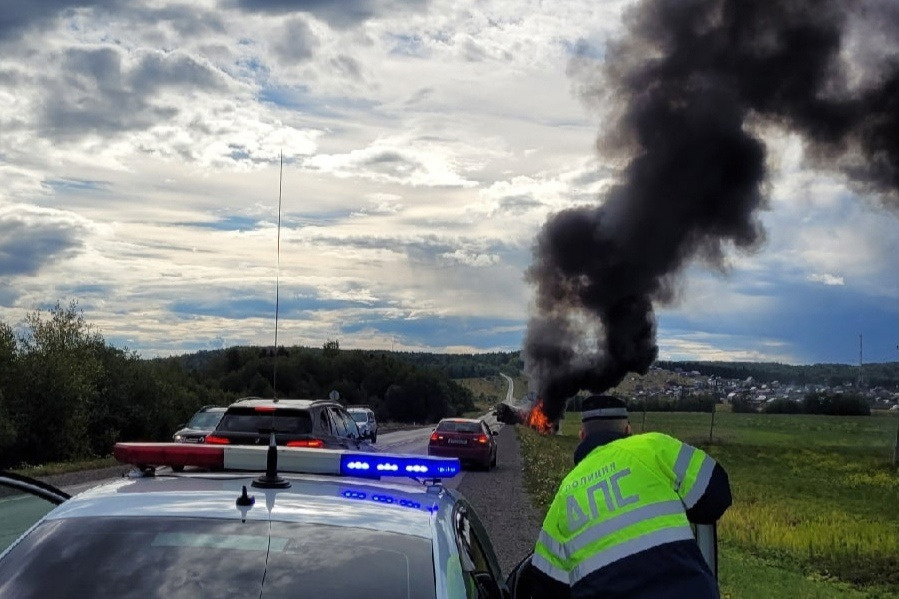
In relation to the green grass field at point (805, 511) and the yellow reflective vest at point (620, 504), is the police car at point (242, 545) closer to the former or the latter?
the yellow reflective vest at point (620, 504)

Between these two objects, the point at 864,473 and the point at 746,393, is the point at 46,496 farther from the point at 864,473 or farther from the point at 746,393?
the point at 746,393

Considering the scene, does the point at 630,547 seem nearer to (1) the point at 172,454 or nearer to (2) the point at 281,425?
(1) the point at 172,454

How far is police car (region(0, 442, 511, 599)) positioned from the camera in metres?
3.20

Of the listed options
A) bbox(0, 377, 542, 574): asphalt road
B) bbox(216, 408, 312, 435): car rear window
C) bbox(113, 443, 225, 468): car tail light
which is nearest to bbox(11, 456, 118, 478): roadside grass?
bbox(0, 377, 542, 574): asphalt road

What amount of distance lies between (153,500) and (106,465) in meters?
28.0

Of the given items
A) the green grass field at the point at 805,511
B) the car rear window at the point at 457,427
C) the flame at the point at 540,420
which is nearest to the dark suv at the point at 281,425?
the green grass field at the point at 805,511

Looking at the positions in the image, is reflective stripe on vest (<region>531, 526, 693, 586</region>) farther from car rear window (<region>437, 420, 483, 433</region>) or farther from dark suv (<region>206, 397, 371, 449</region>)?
car rear window (<region>437, 420, 483, 433</region>)

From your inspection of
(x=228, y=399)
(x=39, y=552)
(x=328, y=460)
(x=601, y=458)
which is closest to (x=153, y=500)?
(x=39, y=552)

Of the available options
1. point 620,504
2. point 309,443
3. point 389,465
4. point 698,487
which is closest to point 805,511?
point 309,443

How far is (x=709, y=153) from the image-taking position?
51.4 m

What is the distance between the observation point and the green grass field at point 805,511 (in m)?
13.6

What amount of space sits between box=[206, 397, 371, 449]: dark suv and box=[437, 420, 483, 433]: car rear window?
1727 centimetres

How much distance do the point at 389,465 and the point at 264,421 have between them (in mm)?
10883

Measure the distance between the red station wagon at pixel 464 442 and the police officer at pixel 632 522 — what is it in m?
27.8
